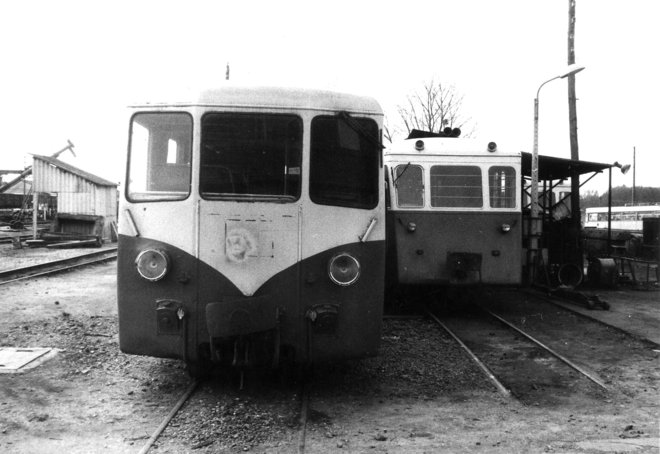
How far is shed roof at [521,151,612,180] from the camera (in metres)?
13.4

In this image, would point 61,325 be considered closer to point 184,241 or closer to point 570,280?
point 184,241

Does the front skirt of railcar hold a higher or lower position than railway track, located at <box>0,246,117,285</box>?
higher

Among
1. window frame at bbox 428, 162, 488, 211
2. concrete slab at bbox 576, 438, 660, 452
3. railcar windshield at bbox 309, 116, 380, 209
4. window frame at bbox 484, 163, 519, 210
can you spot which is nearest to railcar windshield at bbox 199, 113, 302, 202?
railcar windshield at bbox 309, 116, 380, 209

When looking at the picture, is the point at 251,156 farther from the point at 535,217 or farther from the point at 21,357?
the point at 535,217

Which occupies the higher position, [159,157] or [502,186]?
[502,186]

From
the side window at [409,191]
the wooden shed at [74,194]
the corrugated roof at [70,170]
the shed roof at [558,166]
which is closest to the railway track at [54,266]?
the wooden shed at [74,194]

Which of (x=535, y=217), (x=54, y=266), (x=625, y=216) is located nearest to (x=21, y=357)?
(x=535, y=217)

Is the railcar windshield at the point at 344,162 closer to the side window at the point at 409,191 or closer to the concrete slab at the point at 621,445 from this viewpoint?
the concrete slab at the point at 621,445

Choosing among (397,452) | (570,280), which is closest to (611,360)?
(397,452)

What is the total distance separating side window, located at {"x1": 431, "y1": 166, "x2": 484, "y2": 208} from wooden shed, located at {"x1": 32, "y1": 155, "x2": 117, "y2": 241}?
2134 centimetres

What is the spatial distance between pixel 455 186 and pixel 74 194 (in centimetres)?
2326

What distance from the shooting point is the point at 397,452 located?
4.68 metres

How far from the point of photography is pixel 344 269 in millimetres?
5543

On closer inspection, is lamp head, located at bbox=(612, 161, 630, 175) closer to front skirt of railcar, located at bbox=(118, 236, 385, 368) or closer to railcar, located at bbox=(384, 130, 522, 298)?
railcar, located at bbox=(384, 130, 522, 298)
